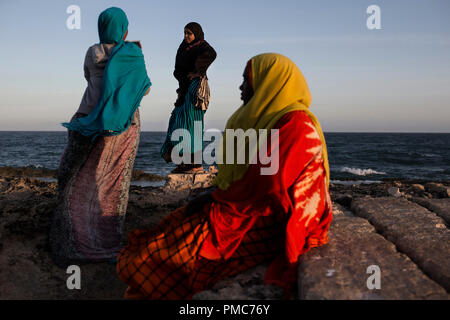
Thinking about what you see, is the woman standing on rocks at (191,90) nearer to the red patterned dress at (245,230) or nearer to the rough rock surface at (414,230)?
the rough rock surface at (414,230)

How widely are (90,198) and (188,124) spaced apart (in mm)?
2493

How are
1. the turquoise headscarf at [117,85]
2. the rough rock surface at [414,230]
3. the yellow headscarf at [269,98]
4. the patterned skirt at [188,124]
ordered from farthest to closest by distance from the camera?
the patterned skirt at [188,124] < the turquoise headscarf at [117,85] < the yellow headscarf at [269,98] < the rough rock surface at [414,230]

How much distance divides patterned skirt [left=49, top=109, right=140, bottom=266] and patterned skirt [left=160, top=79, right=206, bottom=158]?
2069mm

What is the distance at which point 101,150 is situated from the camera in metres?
3.65

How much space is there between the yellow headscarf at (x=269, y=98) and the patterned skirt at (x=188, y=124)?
121 inches

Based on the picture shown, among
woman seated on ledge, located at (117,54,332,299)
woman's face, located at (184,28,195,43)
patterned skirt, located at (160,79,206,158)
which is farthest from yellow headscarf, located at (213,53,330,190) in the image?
woman's face, located at (184,28,195,43)

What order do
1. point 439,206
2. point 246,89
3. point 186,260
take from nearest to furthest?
point 186,260, point 246,89, point 439,206

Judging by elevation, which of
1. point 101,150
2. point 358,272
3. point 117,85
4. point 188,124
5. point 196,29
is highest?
point 196,29

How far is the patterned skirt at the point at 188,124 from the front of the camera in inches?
228

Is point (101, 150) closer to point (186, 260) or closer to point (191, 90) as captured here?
point (186, 260)

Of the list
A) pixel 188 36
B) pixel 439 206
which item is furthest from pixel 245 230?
pixel 188 36

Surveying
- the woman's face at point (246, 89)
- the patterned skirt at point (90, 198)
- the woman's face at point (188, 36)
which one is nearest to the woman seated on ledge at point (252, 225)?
the woman's face at point (246, 89)

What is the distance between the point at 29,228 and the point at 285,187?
3018mm

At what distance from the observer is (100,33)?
3.73m
